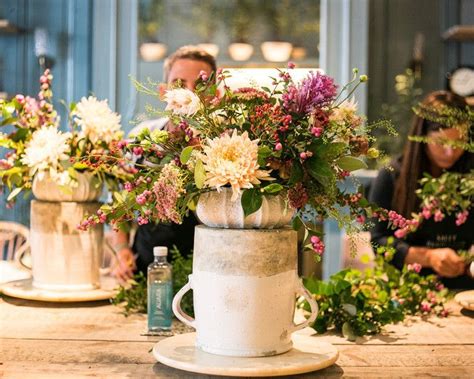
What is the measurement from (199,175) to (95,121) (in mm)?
742

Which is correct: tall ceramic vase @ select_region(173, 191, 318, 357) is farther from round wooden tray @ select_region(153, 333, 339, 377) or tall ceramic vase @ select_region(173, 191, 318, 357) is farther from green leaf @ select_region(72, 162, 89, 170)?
green leaf @ select_region(72, 162, 89, 170)

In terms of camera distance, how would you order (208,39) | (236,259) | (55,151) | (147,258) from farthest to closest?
1. (208,39)
2. (147,258)
3. (55,151)
4. (236,259)

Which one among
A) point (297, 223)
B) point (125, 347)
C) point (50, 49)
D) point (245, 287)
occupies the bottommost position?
point (125, 347)

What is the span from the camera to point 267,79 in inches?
57.1

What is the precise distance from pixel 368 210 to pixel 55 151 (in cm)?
80

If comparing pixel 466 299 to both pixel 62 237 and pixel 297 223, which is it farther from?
pixel 62 237

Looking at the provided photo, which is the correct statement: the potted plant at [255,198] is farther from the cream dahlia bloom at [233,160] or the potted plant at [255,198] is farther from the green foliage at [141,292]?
the green foliage at [141,292]

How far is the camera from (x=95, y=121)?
6.50 ft

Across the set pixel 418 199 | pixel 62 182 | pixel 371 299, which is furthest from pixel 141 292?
pixel 418 199

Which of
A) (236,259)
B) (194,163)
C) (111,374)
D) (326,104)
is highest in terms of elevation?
(326,104)

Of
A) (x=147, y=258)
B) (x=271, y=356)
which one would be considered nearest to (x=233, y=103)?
(x=271, y=356)

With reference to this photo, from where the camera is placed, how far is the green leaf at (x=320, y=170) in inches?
52.6

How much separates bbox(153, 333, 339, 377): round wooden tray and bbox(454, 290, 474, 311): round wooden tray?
592 mm

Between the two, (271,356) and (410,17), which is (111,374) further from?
(410,17)
